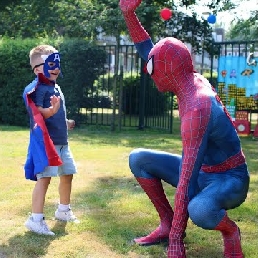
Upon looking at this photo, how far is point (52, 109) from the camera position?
12.9ft

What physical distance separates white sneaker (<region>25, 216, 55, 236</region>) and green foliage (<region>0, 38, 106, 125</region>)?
337 inches

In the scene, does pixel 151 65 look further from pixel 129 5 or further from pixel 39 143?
pixel 39 143

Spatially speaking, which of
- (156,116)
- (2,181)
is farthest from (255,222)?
(156,116)

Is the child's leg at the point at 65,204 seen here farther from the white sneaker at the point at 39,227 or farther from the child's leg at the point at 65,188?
the white sneaker at the point at 39,227

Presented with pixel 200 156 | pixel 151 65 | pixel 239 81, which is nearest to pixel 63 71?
pixel 239 81

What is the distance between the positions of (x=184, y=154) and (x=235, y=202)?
18.6 inches

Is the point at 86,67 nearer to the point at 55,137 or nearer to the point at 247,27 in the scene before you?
the point at 247,27

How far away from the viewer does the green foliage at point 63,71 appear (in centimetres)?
1239

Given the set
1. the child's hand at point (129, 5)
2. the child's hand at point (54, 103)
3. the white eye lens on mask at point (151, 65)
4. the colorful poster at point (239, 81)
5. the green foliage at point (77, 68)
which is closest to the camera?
the white eye lens on mask at point (151, 65)

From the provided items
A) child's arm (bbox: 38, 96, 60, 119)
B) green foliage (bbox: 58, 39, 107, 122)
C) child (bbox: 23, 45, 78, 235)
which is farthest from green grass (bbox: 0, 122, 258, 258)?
green foliage (bbox: 58, 39, 107, 122)

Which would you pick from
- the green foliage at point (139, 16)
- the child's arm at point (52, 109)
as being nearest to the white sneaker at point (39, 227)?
the child's arm at point (52, 109)

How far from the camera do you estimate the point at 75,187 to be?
5730 mm

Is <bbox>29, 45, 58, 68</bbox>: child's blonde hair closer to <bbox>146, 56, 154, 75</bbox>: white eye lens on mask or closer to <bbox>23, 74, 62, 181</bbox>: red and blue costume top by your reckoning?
<bbox>23, 74, 62, 181</bbox>: red and blue costume top

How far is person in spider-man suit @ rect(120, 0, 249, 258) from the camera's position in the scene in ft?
9.90
